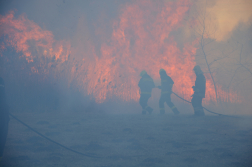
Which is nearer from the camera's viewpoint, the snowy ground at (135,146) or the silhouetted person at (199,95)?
the snowy ground at (135,146)

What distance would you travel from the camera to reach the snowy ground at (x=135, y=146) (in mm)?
4293

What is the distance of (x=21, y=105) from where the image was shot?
11.7 meters

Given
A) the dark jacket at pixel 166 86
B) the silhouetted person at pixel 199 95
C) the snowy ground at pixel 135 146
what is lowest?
the snowy ground at pixel 135 146

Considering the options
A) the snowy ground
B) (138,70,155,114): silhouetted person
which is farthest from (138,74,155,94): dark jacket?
the snowy ground

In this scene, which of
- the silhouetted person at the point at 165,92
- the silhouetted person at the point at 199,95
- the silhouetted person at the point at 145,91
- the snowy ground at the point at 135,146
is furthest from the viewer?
the silhouetted person at the point at 145,91

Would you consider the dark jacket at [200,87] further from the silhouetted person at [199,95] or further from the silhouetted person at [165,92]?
the silhouetted person at [165,92]

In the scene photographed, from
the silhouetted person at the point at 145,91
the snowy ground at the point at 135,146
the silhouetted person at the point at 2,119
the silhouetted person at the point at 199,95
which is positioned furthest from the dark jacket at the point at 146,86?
the silhouetted person at the point at 2,119

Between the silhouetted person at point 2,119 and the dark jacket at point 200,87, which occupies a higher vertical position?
the dark jacket at point 200,87

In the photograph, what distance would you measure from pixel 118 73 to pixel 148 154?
15.8m

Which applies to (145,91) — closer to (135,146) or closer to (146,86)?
(146,86)

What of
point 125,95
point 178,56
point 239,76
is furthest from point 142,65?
point 239,76

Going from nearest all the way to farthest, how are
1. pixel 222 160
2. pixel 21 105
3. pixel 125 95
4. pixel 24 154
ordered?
pixel 222 160 < pixel 24 154 < pixel 21 105 < pixel 125 95

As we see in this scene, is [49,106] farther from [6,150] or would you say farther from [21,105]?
[6,150]

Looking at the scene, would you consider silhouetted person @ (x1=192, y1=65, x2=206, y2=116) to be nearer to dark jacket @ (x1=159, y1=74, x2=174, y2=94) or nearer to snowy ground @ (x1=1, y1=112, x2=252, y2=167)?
dark jacket @ (x1=159, y1=74, x2=174, y2=94)
